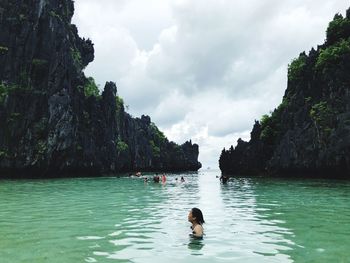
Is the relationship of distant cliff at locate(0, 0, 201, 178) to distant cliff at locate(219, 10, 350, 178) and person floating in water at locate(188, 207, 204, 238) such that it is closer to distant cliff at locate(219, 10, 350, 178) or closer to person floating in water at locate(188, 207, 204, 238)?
distant cliff at locate(219, 10, 350, 178)

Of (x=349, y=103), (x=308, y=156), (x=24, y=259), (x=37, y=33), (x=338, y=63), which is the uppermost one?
(x=37, y=33)

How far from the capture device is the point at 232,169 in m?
104

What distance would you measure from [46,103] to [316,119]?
53.9 m

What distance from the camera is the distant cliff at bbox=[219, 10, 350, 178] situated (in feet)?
193

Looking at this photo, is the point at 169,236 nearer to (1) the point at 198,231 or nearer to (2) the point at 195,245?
(1) the point at 198,231

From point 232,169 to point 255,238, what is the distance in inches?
3641

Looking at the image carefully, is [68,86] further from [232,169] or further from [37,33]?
[232,169]

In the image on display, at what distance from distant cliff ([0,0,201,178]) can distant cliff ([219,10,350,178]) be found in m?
39.4

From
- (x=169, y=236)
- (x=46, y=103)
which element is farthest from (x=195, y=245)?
(x=46, y=103)

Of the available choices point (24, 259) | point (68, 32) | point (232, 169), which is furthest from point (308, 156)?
point (68, 32)

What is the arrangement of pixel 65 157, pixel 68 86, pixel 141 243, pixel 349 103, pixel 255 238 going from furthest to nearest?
pixel 68 86 < pixel 65 157 < pixel 349 103 < pixel 255 238 < pixel 141 243

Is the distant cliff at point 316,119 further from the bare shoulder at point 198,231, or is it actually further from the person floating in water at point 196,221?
the bare shoulder at point 198,231

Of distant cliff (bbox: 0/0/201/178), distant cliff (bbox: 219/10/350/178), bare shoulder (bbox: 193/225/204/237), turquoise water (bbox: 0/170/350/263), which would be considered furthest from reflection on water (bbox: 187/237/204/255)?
distant cliff (bbox: 0/0/201/178)

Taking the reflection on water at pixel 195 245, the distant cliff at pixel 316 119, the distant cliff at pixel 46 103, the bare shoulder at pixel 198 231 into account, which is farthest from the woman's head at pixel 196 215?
the distant cliff at pixel 46 103
